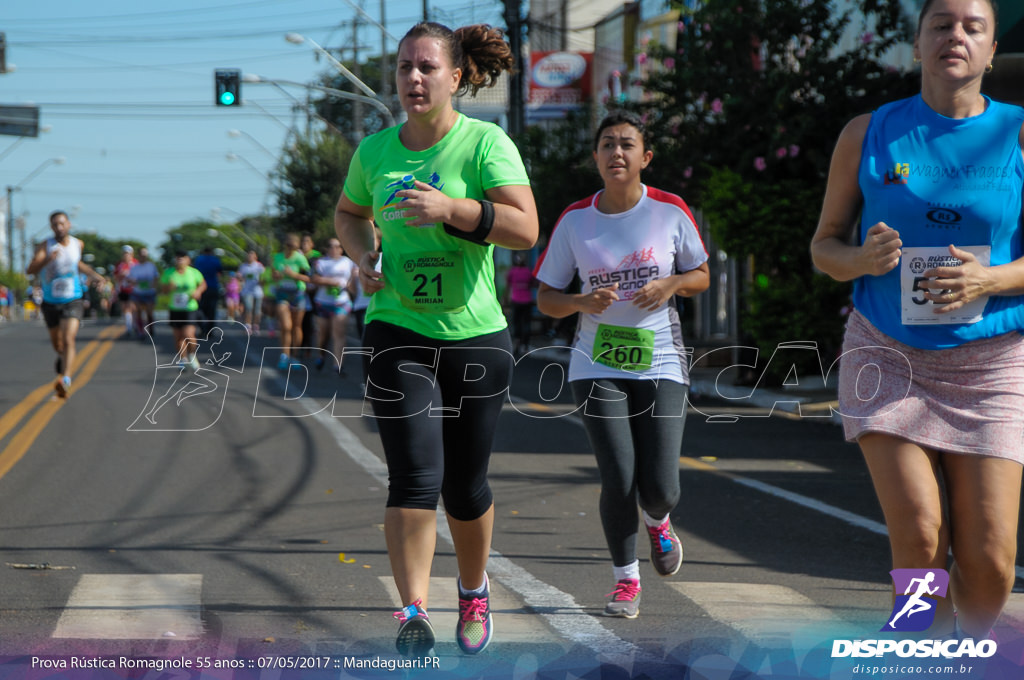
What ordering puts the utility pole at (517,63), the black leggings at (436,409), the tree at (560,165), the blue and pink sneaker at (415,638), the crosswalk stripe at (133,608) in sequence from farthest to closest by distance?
the utility pole at (517,63)
the tree at (560,165)
the crosswalk stripe at (133,608)
the black leggings at (436,409)
the blue and pink sneaker at (415,638)

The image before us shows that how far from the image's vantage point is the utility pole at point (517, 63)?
26.4 meters

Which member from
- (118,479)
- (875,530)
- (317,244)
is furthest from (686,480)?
(317,244)

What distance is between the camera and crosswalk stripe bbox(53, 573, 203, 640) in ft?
15.6

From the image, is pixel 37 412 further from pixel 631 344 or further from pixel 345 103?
pixel 345 103

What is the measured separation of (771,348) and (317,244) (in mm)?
41915

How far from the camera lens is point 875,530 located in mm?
7176

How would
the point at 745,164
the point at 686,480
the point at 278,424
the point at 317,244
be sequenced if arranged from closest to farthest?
the point at 686,480, the point at 278,424, the point at 745,164, the point at 317,244

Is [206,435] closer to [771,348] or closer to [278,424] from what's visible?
[278,424]

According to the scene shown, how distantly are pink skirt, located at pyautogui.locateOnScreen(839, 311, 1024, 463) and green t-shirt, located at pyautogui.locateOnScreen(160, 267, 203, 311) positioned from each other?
1612 cm

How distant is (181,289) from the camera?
1872 centimetres

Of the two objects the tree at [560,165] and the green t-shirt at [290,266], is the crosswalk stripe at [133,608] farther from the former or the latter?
the tree at [560,165]

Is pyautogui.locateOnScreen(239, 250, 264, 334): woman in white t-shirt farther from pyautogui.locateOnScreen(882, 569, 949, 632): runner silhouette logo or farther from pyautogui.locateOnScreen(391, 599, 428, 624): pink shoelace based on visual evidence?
pyautogui.locateOnScreen(882, 569, 949, 632): runner silhouette logo

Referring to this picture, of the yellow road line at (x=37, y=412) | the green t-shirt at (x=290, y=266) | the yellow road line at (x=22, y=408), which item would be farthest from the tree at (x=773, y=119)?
the yellow road line at (x=22, y=408)

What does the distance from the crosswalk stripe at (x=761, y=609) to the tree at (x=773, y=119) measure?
10.4 m
